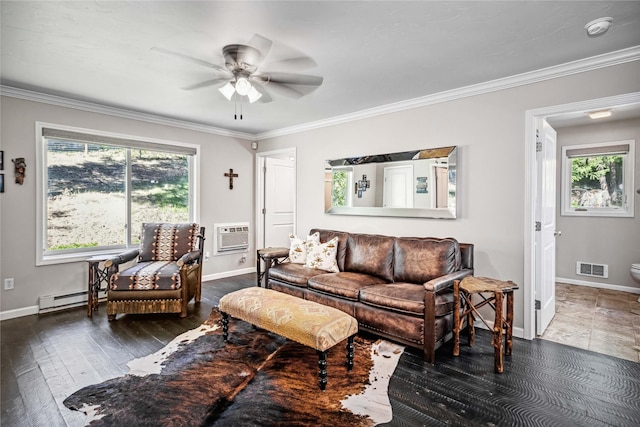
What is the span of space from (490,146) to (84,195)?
4796 millimetres

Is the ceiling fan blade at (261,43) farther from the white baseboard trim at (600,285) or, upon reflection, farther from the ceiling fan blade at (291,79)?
the white baseboard trim at (600,285)

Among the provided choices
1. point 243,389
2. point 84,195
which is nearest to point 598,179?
point 243,389

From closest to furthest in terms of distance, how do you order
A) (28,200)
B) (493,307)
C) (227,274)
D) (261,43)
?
(261,43) < (493,307) < (28,200) < (227,274)

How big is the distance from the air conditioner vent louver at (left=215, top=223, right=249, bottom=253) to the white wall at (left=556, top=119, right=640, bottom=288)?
516 cm

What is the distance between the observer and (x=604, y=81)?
2.64 meters

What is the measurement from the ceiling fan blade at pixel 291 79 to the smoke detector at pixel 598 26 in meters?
2.01

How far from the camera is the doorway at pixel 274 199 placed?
5.71 m

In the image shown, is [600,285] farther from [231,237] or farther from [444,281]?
[231,237]

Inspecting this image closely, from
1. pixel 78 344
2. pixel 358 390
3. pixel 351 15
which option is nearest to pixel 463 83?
pixel 351 15

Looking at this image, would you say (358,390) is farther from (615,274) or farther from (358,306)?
(615,274)

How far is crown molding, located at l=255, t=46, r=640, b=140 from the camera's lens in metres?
2.54

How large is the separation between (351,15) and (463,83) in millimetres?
1698

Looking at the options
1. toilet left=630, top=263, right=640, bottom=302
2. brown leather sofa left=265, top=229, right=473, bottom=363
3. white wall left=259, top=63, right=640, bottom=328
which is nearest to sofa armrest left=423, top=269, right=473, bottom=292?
brown leather sofa left=265, top=229, right=473, bottom=363

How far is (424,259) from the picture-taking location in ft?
10.6
